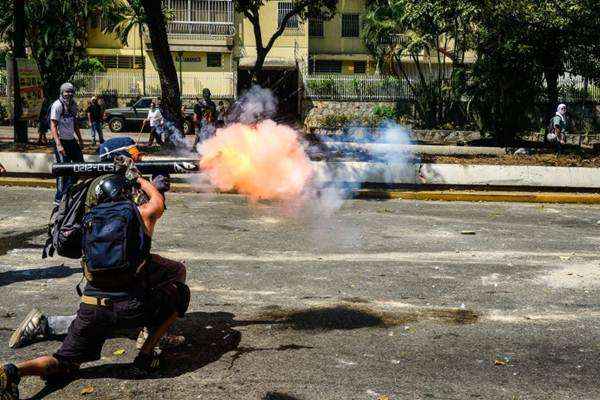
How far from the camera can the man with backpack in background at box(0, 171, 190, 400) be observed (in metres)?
5.16

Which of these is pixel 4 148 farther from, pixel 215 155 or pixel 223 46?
pixel 223 46

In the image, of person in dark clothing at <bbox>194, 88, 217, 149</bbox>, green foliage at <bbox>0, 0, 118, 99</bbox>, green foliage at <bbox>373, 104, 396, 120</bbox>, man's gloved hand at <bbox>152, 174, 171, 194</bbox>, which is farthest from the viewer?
green foliage at <bbox>0, 0, 118, 99</bbox>

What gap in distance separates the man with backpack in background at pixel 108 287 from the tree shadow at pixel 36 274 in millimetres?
3310

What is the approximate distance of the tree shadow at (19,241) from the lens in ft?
32.7

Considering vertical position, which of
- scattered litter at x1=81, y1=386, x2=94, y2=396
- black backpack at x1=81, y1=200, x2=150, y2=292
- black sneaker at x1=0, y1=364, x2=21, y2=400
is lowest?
scattered litter at x1=81, y1=386, x2=94, y2=396

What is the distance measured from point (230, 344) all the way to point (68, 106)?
723 centimetres

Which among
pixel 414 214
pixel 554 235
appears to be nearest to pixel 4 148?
pixel 414 214

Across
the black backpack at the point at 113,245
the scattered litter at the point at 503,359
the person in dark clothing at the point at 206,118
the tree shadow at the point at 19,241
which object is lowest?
the scattered litter at the point at 503,359

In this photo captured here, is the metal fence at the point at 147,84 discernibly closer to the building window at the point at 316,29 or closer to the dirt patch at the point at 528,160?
the building window at the point at 316,29

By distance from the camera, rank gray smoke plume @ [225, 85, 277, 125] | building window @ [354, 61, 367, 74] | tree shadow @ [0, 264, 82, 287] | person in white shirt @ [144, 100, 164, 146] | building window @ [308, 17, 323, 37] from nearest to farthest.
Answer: tree shadow @ [0, 264, 82, 287], gray smoke plume @ [225, 85, 277, 125], person in white shirt @ [144, 100, 164, 146], building window @ [308, 17, 323, 37], building window @ [354, 61, 367, 74]

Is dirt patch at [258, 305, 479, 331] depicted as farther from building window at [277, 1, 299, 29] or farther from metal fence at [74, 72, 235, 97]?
building window at [277, 1, 299, 29]

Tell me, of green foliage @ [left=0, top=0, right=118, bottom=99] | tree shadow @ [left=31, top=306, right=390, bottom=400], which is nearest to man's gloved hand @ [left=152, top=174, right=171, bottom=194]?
tree shadow @ [left=31, top=306, right=390, bottom=400]

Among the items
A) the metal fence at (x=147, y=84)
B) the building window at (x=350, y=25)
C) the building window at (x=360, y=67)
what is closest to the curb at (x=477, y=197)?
the metal fence at (x=147, y=84)

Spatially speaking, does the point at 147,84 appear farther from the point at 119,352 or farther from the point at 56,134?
the point at 119,352
